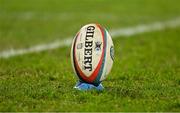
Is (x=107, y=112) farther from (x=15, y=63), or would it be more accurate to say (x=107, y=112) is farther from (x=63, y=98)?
(x=15, y=63)

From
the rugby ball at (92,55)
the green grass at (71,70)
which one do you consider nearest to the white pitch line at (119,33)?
the green grass at (71,70)

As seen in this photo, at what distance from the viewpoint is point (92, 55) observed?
11070 millimetres

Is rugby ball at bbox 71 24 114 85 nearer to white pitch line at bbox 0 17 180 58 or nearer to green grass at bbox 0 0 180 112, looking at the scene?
green grass at bbox 0 0 180 112

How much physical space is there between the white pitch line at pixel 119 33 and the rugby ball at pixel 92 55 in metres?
6.83

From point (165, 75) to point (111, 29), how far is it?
13.7m

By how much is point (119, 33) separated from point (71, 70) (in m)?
11.2

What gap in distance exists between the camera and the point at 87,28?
1133cm

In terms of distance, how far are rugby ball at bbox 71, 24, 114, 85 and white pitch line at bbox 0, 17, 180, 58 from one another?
683cm

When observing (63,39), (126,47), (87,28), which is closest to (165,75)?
(87,28)

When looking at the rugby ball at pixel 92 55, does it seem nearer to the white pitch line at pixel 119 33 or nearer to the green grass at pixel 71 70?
the green grass at pixel 71 70

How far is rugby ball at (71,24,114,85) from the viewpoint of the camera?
11078mm

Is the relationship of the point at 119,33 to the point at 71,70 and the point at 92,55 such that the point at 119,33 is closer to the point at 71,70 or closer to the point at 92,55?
the point at 71,70

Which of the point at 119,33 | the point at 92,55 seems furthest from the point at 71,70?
the point at 119,33

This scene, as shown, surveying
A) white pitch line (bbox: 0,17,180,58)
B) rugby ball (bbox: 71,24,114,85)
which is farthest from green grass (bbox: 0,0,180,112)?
white pitch line (bbox: 0,17,180,58)
